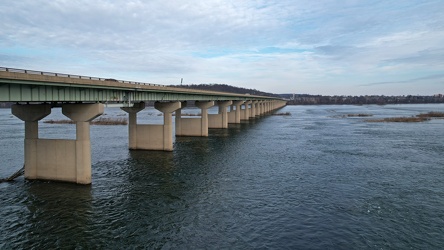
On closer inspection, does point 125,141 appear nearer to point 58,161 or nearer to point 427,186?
point 58,161

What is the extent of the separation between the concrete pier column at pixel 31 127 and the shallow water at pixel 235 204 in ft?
4.39

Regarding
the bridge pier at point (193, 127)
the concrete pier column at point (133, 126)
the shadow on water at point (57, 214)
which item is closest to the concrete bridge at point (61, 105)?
the shadow on water at point (57, 214)

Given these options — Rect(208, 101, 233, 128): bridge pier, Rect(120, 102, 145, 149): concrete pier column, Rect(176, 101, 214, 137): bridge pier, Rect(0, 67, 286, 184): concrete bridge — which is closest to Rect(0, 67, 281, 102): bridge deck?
Rect(0, 67, 286, 184): concrete bridge

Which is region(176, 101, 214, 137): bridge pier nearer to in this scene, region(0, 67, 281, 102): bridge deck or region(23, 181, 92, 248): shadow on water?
region(0, 67, 281, 102): bridge deck

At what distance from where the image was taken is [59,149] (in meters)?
26.5

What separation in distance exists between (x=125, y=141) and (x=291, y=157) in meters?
27.1

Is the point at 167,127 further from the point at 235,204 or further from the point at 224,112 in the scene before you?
the point at 224,112

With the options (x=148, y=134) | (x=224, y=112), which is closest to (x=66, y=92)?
(x=148, y=134)

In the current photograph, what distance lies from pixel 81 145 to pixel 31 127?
15.3 feet

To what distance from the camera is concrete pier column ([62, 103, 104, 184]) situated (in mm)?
26156

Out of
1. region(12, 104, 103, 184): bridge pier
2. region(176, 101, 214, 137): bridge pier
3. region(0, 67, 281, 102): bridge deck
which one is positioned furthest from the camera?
region(176, 101, 214, 137): bridge pier

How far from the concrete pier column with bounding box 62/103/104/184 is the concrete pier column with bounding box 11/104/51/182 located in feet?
6.22

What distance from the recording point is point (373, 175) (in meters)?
30.3

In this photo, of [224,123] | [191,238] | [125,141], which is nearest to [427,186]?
[191,238]
